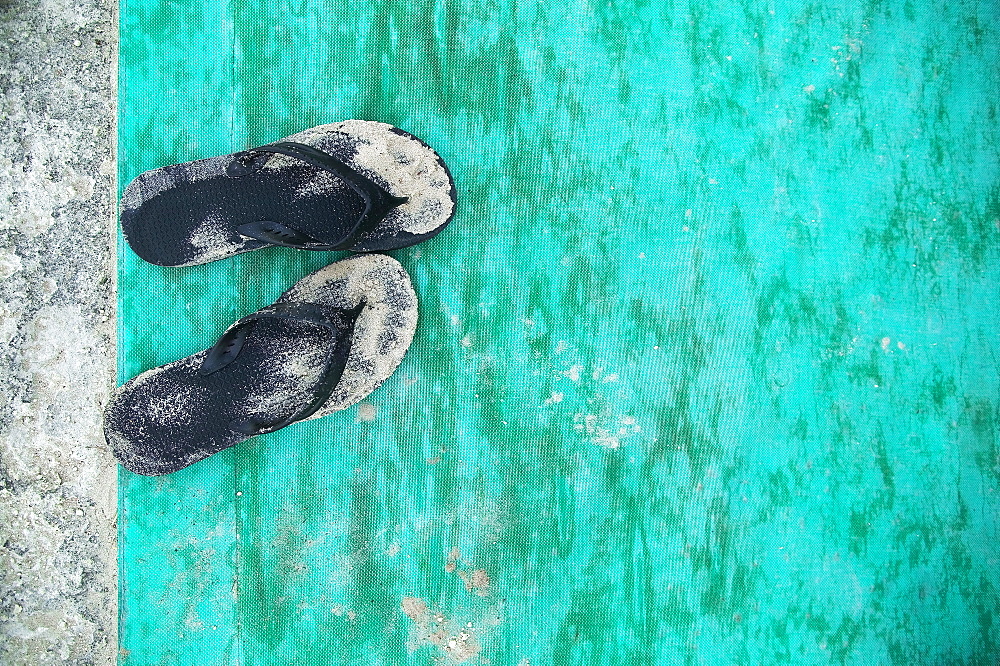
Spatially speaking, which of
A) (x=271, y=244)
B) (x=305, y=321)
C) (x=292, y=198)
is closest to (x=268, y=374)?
(x=305, y=321)

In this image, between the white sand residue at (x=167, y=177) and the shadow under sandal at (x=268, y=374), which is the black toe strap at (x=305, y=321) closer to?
the shadow under sandal at (x=268, y=374)

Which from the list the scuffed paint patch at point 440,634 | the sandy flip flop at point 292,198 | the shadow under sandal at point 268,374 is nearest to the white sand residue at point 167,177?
the sandy flip flop at point 292,198

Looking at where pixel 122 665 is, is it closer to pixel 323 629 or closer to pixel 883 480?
pixel 323 629

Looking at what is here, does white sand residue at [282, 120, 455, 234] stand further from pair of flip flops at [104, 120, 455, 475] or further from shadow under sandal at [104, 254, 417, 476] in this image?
shadow under sandal at [104, 254, 417, 476]

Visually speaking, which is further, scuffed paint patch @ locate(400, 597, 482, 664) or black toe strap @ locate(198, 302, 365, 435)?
scuffed paint patch @ locate(400, 597, 482, 664)

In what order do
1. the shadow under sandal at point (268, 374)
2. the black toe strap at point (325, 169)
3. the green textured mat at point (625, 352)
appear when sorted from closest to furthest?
the black toe strap at point (325, 169)
the shadow under sandal at point (268, 374)
the green textured mat at point (625, 352)

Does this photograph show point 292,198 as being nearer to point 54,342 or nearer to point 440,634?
point 54,342

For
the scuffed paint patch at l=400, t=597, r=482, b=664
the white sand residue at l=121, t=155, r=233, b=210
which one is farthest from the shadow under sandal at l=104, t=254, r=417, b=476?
the scuffed paint patch at l=400, t=597, r=482, b=664
